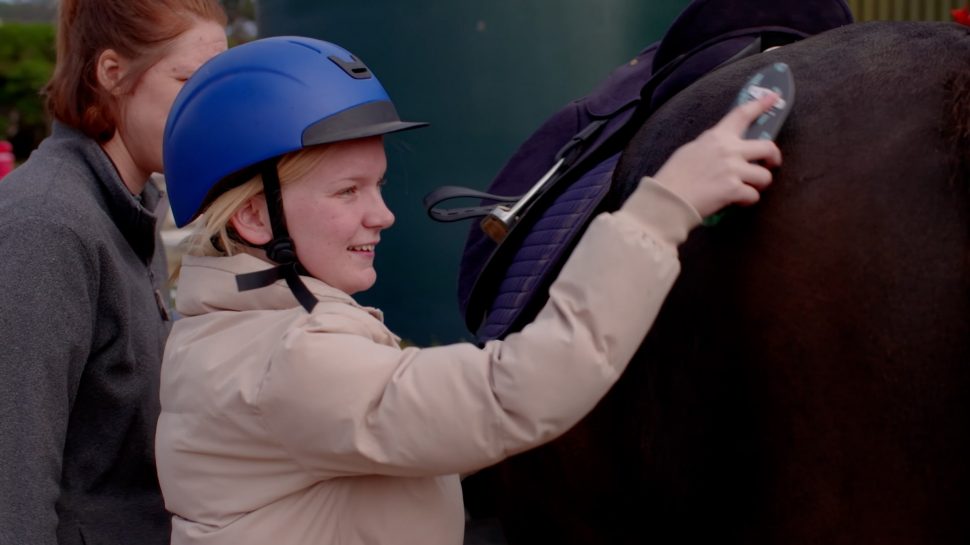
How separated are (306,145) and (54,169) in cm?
90

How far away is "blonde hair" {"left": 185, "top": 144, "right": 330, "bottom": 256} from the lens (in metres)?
1.74

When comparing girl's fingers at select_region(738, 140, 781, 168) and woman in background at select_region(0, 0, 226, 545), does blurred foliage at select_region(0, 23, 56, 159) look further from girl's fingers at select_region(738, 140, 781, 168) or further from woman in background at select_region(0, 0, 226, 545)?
girl's fingers at select_region(738, 140, 781, 168)

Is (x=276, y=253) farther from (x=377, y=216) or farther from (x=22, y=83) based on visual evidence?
(x=22, y=83)

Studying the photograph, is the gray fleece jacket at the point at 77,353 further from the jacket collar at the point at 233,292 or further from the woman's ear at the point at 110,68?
the jacket collar at the point at 233,292

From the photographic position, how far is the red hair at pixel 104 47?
2436mm

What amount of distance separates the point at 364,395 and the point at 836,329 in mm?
637

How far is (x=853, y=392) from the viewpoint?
1.31 meters

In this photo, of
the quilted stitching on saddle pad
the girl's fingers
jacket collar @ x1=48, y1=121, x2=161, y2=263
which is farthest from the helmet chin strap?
jacket collar @ x1=48, y1=121, x2=161, y2=263

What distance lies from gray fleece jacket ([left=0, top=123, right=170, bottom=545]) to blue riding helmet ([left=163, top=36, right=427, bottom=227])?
15.4 inches

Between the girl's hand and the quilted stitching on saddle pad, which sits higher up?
the girl's hand

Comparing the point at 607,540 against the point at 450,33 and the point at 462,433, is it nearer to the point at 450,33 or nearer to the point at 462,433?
the point at 462,433

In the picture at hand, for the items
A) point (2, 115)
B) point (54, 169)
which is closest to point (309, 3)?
point (54, 169)

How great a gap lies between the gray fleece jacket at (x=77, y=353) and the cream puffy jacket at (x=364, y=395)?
1.34 feet

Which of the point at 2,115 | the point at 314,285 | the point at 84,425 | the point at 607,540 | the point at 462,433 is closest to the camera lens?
the point at 462,433
